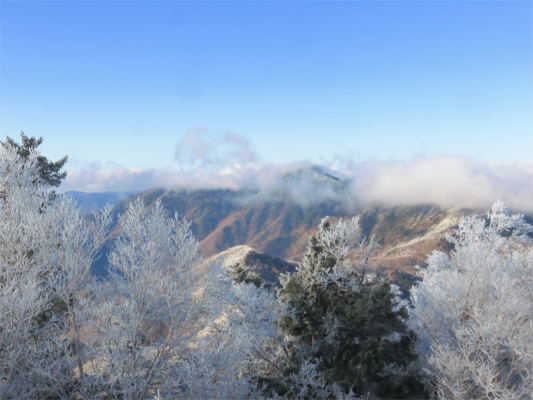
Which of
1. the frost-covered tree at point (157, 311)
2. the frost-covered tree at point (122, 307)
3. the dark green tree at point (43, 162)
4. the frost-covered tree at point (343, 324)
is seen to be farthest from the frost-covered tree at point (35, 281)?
the frost-covered tree at point (343, 324)

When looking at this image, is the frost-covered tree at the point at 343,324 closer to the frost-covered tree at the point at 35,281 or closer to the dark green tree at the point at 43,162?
the frost-covered tree at the point at 35,281

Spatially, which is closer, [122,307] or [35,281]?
[122,307]

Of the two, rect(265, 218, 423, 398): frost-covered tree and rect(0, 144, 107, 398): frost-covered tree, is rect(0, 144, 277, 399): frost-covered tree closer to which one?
rect(0, 144, 107, 398): frost-covered tree

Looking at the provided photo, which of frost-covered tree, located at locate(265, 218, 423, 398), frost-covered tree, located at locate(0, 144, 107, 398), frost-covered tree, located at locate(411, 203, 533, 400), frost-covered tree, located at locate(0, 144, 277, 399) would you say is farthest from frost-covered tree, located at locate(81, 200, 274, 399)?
frost-covered tree, located at locate(411, 203, 533, 400)

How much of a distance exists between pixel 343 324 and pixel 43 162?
82.8ft

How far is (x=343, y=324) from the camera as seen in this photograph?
17109mm

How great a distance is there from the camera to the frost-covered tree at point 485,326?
15.6 metres

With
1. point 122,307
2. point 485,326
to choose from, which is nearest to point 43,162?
point 122,307

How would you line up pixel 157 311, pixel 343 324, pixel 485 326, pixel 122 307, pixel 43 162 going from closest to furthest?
pixel 122 307
pixel 157 311
pixel 485 326
pixel 343 324
pixel 43 162

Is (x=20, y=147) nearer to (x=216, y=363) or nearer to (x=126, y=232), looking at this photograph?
(x=126, y=232)

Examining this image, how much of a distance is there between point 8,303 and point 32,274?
3538mm

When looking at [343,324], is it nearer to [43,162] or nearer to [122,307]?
[122,307]

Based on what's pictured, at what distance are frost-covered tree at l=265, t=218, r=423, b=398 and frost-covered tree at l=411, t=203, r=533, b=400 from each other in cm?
226

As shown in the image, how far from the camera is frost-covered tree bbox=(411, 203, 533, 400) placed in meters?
15.6
